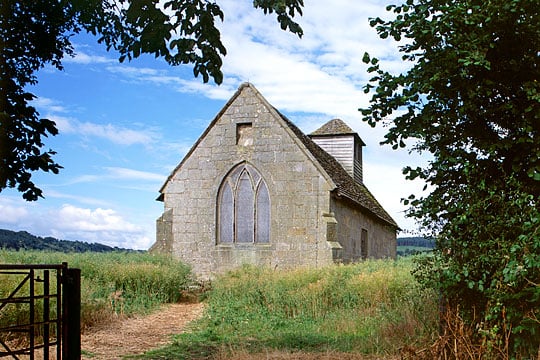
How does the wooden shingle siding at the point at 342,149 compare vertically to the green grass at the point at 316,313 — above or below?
above

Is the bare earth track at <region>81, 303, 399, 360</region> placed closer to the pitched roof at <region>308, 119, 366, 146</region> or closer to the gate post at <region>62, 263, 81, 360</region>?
the gate post at <region>62, 263, 81, 360</region>

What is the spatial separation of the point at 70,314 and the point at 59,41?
15.7 ft

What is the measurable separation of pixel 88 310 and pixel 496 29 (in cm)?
979

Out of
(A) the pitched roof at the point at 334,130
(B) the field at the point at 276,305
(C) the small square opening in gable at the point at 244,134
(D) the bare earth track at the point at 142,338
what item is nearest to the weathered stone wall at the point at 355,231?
(C) the small square opening in gable at the point at 244,134

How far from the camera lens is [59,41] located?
32.3 ft

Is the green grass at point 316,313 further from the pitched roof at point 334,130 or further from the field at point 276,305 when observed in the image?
the pitched roof at point 334,130

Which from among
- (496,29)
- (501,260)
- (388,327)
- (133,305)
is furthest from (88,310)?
(496,29)

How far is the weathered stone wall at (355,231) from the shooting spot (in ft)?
68.9

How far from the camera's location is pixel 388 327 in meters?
9.86

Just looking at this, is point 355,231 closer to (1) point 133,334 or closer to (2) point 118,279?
(2) point 118,279

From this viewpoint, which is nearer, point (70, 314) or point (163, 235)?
point (70, 314)

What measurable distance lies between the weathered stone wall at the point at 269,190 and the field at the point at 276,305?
2542 mm

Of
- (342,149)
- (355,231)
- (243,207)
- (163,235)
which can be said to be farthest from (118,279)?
(342,149)

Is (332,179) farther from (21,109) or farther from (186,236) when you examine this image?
(21,109)
